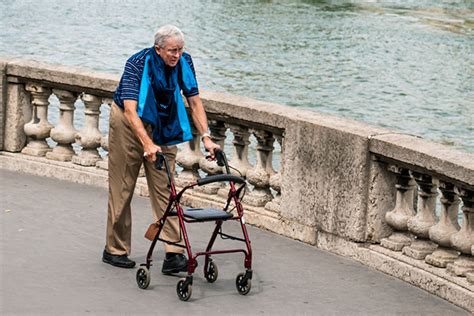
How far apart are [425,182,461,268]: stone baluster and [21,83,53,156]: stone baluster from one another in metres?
3.98

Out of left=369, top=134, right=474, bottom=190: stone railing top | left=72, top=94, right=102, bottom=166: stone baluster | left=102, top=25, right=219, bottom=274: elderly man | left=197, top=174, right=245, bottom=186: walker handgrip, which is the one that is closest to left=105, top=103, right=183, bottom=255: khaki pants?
left=102, top=25, right=219, bottom=274: elderly man

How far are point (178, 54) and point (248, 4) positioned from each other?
1603 inches

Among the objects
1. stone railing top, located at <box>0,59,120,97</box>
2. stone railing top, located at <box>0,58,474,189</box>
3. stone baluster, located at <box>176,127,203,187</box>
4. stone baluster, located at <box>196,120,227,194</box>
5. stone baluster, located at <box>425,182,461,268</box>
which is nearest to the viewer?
stone railing top, located at <box>0,58,474,189</box>

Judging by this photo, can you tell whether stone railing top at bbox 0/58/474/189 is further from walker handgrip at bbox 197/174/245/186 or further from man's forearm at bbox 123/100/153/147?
man's forearm at bbox 123/100/153/147

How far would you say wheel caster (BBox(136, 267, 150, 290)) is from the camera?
725 centimetres

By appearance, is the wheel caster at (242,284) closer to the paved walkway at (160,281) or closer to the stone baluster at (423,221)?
the paved walkway at (160,281)

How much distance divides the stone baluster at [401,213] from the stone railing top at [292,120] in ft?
0.65

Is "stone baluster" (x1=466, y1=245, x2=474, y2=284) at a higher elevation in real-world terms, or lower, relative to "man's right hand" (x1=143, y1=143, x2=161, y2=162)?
lower

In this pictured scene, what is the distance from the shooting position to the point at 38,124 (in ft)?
34.2

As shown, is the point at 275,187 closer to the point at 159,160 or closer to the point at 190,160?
the point at 190,160

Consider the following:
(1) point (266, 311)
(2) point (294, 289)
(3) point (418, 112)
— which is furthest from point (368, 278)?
(3) point (418, 112)

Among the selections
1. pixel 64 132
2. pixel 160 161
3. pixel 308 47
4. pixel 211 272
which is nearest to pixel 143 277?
pixel 211 272

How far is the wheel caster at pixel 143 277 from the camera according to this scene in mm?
7250

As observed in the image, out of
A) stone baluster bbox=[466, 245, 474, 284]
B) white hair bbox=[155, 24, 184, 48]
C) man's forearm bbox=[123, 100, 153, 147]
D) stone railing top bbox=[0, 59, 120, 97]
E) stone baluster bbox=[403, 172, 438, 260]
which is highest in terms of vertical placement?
white hair bbox=[155, 24, 184, 48]
